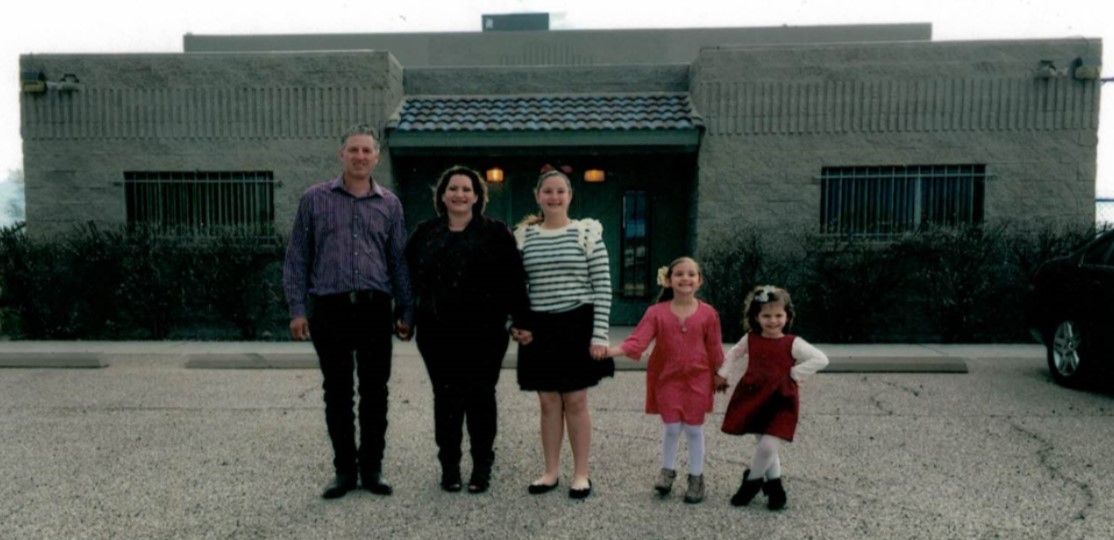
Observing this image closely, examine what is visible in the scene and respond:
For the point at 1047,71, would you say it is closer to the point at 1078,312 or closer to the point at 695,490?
the point at 1078,312

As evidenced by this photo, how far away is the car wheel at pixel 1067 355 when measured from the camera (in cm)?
693

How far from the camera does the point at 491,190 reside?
468 inches

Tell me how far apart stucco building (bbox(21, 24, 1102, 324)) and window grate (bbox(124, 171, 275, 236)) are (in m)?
0.03

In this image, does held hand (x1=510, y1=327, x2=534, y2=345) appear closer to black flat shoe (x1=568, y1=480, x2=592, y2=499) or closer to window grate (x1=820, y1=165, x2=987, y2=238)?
black flat shoe (x1=568, y1=480, x2=592, y2=499)

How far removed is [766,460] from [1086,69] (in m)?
9.35

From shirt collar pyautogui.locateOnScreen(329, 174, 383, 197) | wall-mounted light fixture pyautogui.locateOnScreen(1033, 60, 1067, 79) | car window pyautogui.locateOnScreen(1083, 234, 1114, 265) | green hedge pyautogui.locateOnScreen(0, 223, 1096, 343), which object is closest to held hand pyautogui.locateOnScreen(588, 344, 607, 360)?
shirt collar pyautogui.locateOnScreen(329, 174, 383, 197)

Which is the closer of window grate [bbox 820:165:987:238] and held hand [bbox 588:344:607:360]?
held hand [bbox 588:344:607:360]

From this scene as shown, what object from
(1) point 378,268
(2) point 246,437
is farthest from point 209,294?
(1) point 378,268

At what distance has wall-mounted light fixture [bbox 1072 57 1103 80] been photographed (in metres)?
10.4

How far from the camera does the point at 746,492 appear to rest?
3.96 m

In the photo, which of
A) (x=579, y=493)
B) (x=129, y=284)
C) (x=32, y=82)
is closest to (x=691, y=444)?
(x=579, y=493)

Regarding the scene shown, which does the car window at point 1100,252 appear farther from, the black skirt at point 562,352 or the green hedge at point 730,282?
the black skirt at point 562,352

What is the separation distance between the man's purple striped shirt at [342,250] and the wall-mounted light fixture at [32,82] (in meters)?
9.24

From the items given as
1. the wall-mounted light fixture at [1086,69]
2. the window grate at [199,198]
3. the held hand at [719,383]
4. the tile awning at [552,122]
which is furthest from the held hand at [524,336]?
the wall-mounted light fixture at [1086,69]
